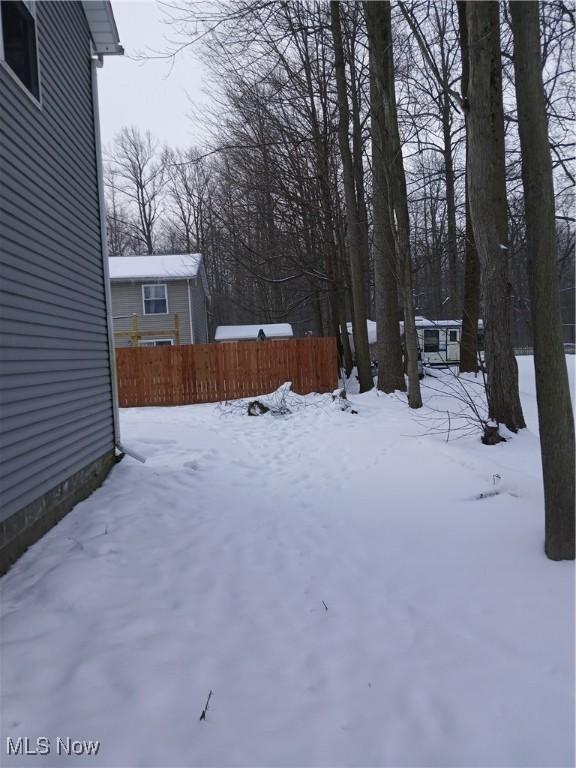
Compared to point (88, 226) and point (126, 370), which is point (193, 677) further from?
point (126, 370)

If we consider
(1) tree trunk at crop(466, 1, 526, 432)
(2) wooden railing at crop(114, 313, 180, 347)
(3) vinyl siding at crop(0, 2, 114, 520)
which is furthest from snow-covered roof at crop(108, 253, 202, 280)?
(1) tree trunk at crop(466, 1, 526, 432)

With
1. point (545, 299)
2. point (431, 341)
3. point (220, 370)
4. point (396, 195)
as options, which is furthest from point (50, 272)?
point (431, 341)

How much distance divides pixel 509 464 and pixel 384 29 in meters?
8.18

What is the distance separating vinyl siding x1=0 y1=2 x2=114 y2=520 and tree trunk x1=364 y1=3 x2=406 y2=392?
4.89 metres

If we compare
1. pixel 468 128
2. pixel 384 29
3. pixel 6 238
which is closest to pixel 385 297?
pixel 384 29

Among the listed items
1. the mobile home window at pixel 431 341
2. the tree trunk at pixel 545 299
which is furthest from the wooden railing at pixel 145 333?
the tree trunk at pixel 545 299

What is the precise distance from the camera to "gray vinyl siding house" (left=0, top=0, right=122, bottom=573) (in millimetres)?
3250

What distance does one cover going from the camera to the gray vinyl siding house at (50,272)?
3.25m

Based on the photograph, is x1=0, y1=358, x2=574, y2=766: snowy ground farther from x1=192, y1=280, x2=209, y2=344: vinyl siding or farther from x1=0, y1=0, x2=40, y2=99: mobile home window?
x1=192, y1=280, x2=209, y2=344: vinyl siding

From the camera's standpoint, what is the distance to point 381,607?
2.71 metres

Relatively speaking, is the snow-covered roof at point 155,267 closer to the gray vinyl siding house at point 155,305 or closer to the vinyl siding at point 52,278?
the gray vinyl siding house at point 155,305

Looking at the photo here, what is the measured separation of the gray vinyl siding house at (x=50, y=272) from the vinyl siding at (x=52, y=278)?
1 cm

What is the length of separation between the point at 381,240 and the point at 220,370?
5627mm

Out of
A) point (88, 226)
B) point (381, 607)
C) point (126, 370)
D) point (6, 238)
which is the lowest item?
point (381, 607)
